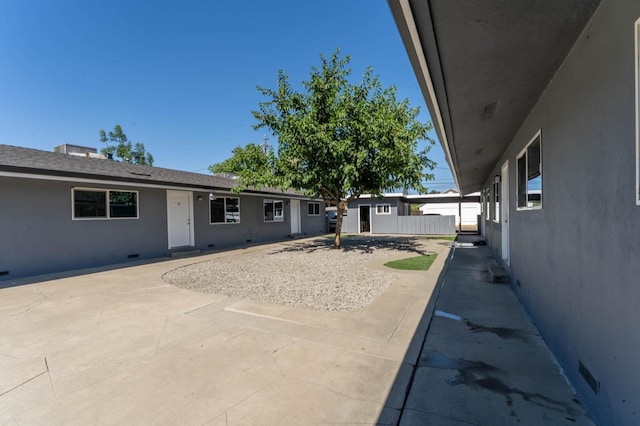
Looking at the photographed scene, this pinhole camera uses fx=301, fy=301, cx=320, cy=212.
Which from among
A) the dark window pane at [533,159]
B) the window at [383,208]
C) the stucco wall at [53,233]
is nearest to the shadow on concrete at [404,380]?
the dark window pane at [533,159]

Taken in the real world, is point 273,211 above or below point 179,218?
above

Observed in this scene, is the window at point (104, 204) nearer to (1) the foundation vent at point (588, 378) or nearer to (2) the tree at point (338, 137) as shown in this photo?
(2) the tree at point (338, 137)

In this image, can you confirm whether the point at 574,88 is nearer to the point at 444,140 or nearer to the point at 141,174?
the point at 444,140

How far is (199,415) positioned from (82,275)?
748 centimetres

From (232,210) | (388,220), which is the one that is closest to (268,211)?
(232,210)

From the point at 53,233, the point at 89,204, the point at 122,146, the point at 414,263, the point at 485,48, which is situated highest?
the point at 122,146

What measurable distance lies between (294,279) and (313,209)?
47.3ft

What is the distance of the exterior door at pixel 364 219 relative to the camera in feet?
79.7

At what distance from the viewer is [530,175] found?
4.75 meters

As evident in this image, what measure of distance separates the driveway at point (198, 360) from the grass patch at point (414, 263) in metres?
2.93

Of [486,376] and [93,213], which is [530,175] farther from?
[93,213]

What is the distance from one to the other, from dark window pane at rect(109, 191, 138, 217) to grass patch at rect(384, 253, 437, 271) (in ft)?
28.0

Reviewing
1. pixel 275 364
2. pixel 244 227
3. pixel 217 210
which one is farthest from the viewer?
pixel 244 227

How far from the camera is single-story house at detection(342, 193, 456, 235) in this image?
2173 centimetres
